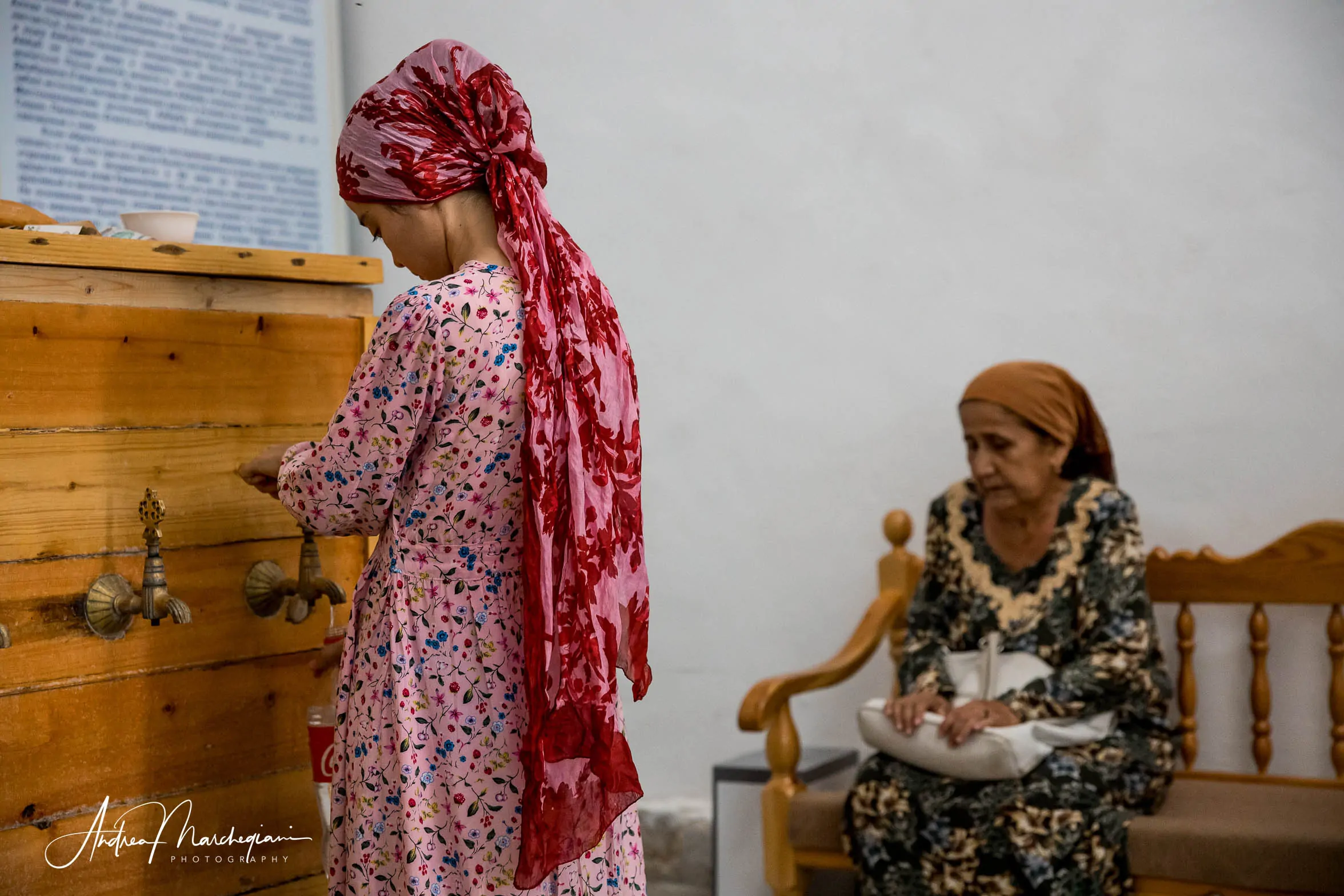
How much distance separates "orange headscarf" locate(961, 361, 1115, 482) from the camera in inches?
A: 101

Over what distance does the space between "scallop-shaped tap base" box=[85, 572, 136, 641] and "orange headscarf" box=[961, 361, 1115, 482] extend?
1.68 m

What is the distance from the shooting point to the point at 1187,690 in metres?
2.69

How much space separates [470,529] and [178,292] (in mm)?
613

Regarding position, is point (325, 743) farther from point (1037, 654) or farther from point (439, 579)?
point (1037, 654)

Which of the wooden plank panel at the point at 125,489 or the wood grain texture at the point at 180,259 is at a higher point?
the wood grain texture at the point at 180,259

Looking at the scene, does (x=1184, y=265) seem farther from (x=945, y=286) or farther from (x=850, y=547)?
(x=850, y=547)

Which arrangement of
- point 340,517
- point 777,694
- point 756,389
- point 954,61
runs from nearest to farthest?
1. point 340,517
2. point 777,694
3. point 954,61
4. point 756,389

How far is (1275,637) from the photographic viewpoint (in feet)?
8.80

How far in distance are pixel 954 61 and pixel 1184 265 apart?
699 millimetres

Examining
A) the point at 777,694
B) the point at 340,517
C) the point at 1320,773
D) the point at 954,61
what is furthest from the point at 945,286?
the point at 340,517

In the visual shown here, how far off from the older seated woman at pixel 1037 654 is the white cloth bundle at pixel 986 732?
0.06ft

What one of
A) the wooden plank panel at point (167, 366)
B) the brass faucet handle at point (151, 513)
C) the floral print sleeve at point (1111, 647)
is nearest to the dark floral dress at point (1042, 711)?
the floral print sleeve at point (1111, 647)

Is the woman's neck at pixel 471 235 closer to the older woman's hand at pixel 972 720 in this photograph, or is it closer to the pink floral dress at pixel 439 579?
the pink floral dress at pixel 439 579

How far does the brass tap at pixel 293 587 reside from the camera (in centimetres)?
182
